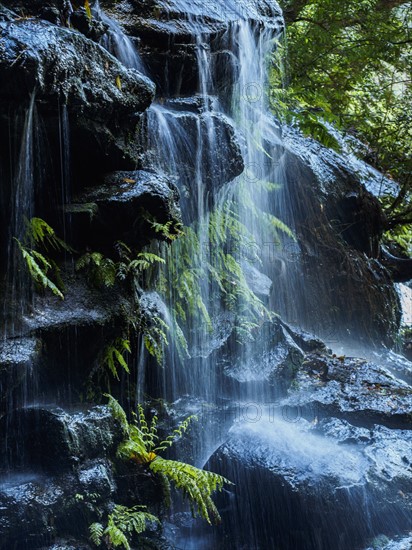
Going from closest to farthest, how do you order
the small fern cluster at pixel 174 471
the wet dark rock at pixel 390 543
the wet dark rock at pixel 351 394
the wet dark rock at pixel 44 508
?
1. the wet dark rock at pixel 44 508
2. the small fern cluster at pixel 174 471
3. the wet dark rock at pixel 390 543
4. the wet dark rock at pixel 351 394

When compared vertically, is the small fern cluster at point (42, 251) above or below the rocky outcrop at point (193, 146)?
below

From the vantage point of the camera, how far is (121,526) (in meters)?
3.92

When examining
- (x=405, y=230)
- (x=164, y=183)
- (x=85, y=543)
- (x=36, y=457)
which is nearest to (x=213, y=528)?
(x=85, y=543)

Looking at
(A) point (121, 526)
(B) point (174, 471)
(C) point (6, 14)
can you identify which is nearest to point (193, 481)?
(B) point (174, 471)

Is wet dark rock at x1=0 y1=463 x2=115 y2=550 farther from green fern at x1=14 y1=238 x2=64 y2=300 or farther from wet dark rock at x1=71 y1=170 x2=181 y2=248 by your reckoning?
wet dark rock at x1=71 y1=170 x2=181 y2=248

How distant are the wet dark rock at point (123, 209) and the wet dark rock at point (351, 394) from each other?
2.66m

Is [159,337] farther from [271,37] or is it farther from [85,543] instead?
[271,37]

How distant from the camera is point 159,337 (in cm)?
542

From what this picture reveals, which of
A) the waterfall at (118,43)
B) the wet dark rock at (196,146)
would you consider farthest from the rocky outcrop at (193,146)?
the waterfall at (118,43)

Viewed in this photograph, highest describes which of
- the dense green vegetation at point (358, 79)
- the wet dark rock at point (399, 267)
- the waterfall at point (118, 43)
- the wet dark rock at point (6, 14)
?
the dense green vegetation at point (358, 79)

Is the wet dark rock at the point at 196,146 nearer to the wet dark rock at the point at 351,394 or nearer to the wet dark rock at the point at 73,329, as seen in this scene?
the wet dark rock at the point at 73,329

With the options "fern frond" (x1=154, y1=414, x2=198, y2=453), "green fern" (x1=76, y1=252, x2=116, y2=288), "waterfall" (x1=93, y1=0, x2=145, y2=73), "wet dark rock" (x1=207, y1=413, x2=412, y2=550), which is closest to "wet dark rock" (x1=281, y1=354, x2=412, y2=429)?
"wet dark rock" (x1=207, y1=413, x2=412, y2=550)

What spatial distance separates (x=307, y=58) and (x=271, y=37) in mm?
1939

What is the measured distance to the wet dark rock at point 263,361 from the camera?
20.7 ft
